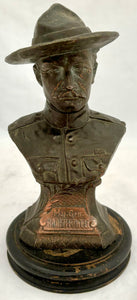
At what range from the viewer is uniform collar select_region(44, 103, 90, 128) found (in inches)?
86.2

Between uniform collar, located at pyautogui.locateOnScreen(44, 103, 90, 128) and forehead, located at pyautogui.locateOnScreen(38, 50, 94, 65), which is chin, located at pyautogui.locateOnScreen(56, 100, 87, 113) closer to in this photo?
uniform collar, located at pyautogui.locateOnScreen(44, 103, 90, 128)

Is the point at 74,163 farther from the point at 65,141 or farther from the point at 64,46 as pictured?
the point at 64,46

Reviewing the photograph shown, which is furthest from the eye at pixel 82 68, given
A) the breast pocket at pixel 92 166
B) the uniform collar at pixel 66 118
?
the breast pocket at pixel 92 166

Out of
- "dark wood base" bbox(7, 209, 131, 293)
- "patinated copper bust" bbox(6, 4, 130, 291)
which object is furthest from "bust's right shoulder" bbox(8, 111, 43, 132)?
"dark wood base" bbox(7, 209, 131, 293)

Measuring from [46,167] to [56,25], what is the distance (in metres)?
0.80

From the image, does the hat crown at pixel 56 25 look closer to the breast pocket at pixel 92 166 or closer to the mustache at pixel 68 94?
the mustache at pixel 68 94

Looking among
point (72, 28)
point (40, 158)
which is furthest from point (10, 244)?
point (72, 28)

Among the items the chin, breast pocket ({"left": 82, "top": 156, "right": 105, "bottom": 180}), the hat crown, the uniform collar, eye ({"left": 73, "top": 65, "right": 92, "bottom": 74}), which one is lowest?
breast pocket ({"left": 82, "top": 156, "right": 105, "bottom": 180})

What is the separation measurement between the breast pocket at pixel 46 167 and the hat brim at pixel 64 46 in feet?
1.93

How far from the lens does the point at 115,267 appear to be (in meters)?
2.31

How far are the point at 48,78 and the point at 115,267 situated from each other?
3.95 ft

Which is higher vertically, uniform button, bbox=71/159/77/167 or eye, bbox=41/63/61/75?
eye, bbox=41/63/61/75

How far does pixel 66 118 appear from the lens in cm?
219

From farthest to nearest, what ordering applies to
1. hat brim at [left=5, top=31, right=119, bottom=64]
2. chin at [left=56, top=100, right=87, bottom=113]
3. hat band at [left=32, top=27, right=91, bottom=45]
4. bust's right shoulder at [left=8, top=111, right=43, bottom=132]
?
bust's right shoulder at [left=8, top=111, right=43, bottom=132] < chin at [left=56, top=100, right=87, bottom=113] < hat band at [left=32, top=27, right=91, bottom=45] < hat brim at [left=5, top=31, right=119, bottom=64]
